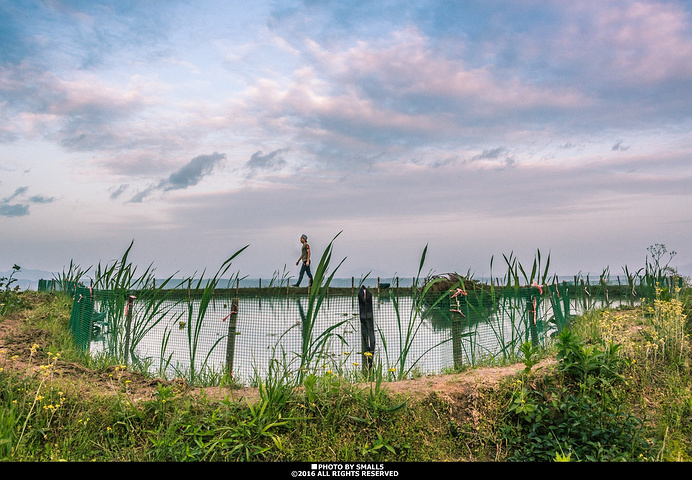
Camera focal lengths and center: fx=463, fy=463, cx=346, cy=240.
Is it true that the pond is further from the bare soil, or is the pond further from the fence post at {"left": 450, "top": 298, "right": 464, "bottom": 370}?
the bare soil

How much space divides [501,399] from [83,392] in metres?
3.51

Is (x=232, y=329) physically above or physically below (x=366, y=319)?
below

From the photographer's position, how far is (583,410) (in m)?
3.54

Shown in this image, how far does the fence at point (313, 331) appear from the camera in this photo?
4.26 meters

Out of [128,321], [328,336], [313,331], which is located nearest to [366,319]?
[313,331]

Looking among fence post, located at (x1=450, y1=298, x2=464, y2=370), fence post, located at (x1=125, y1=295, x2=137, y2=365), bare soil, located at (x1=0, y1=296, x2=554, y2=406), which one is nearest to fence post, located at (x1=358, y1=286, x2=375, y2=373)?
bare soil, located at (x1=0, y1=296, x2=554, y2=406)

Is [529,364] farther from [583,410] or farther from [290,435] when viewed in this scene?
[290,435]

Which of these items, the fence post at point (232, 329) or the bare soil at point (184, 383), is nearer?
the bare soil at point (184, 383)

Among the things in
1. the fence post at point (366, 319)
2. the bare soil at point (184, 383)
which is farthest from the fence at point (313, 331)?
the bare soil at point (184, 383)

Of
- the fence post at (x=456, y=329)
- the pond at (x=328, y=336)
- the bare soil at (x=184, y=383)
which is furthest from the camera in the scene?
the fence post at (x=456, y=329)

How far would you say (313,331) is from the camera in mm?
4012

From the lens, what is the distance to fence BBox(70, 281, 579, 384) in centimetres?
426

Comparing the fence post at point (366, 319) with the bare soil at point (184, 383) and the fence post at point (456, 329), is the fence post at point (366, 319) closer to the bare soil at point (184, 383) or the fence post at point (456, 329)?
the bare soil at point (184, 383)

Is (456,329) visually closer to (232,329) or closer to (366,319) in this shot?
(366,319)
